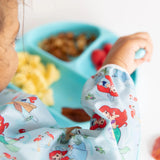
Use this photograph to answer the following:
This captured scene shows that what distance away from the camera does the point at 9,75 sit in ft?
1.10

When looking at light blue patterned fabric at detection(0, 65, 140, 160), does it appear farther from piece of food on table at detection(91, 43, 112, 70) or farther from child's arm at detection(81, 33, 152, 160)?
piece of food on table at detection(91, 43, 112, 70)

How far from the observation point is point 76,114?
664mm

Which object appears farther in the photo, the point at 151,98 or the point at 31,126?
the point at 151,98

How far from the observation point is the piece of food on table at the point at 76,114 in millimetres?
638

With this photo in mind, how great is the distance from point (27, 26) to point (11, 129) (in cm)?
59

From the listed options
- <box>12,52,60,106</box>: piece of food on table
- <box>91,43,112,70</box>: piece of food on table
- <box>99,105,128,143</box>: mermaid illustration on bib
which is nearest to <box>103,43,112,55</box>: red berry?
<box>91,43,112,70</box>: piece of food on table

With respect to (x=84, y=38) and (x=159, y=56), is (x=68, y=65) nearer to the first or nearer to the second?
(x=84, y=38)

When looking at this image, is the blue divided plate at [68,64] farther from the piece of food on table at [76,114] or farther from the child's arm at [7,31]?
the child's arm at [7,31]

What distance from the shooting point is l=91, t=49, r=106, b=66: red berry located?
769 mm

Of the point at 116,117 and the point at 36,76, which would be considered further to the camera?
the point at 36,76

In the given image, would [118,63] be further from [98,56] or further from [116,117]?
[98,56]

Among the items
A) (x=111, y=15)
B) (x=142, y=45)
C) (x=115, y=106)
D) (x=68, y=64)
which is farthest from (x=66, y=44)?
(x=115, y=106)

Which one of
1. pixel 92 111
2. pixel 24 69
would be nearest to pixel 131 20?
pixel 24 69

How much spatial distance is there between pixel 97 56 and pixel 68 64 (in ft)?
0.33
